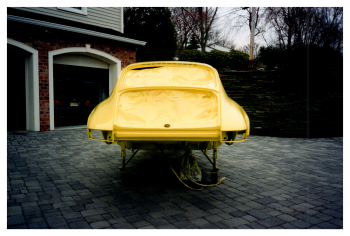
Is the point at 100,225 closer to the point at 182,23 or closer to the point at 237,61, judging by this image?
the point at 237,61

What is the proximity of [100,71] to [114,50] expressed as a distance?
1145mm

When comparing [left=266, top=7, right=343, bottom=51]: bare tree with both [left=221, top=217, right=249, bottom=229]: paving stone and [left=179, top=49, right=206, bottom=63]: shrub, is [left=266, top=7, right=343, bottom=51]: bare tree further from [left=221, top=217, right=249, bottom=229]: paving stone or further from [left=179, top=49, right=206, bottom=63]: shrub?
[left=221, top=217, right=249, bottom=229]: paving stone

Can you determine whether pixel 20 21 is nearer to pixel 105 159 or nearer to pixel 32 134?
pixel 32 134

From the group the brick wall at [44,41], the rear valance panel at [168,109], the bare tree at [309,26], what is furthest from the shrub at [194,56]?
the rear valance panel at [168,109]

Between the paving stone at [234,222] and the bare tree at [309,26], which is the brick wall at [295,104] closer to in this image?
the bare tree at [309,26]

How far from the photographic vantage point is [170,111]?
3.95 metres

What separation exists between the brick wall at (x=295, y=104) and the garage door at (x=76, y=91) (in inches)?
262

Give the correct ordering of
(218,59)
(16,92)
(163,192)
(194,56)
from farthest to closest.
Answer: (194,56) → (218,59) → (16,92) → (163,192)

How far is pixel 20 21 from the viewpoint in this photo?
337 inches

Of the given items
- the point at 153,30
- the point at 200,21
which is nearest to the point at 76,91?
the point at 153,30

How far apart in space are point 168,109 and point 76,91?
8439mm

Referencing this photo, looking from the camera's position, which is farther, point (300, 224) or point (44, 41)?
point (44, 41)

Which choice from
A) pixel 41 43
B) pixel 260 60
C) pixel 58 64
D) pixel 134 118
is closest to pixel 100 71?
pixel 58 64

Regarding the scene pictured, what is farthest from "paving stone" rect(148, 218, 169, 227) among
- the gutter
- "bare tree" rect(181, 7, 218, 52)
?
"bare tree" rect(181, 7, 218, 52)
